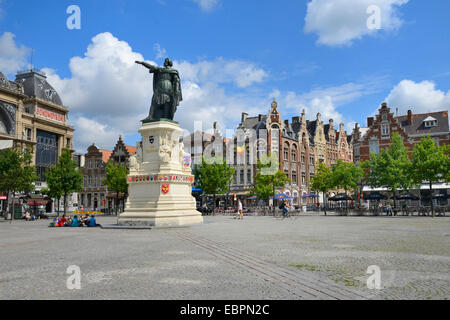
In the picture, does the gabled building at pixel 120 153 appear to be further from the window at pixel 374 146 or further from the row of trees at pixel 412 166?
the window at pixel 374 146

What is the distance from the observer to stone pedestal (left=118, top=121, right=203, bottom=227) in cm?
2028

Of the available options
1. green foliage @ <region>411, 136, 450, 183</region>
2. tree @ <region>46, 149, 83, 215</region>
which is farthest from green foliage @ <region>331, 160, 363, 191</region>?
tree @ <region>46, 149, 83, 215</region>

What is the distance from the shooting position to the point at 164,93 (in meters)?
23.0

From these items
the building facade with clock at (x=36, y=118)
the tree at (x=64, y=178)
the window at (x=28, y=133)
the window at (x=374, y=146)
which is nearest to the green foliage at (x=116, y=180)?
the tree at (x=64, y=178)

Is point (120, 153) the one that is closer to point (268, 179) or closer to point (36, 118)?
point (36, 118)

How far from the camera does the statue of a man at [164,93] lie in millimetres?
22984

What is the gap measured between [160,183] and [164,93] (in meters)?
5.98

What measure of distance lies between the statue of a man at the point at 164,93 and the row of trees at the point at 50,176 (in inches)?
700

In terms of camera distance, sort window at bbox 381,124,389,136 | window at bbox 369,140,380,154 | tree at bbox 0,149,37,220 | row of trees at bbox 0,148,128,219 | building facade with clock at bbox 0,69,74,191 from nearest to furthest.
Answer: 1. tree at bbox 0,149,37,220
2. row of trees at bbox 0,148,128,219
3. building facade with clock at bbox 0,69,74,191
4. window at bbox 381,124,389,136
5. window at bbox 369,140,380,154

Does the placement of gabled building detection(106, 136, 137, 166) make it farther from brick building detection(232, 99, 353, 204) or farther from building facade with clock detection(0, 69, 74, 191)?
brick building detection(232, 99, 353, 204)

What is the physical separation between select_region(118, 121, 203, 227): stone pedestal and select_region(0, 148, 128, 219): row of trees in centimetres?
1619
